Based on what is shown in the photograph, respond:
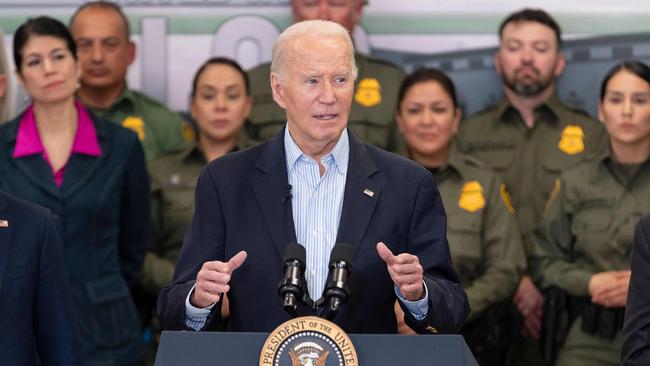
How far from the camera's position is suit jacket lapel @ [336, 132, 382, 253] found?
389 cm

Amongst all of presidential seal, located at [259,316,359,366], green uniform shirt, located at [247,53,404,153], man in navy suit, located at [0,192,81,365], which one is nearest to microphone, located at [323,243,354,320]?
presidential seal, located at [259,316,359,366]

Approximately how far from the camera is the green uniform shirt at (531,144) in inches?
272

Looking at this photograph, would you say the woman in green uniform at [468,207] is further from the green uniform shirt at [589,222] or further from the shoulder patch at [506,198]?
the green uniform shirt at [589,222]

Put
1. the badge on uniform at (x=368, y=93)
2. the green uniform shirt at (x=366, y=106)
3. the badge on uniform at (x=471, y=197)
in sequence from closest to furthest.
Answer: the badge on uniform at (x=471, y=197) < the green uniform shirt at (x=366, y=106) < the badge on uniform at (x=368, y=93)

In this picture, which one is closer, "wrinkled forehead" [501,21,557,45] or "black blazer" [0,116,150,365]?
"black blazer" [0,116,150,365]

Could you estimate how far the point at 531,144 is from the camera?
7.00 meters

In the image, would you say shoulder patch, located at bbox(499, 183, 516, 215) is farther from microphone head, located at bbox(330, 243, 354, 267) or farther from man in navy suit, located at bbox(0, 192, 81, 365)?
microphone head, located at bbox(330, 243, 354, 267)

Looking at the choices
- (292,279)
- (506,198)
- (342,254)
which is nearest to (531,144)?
(506,198)

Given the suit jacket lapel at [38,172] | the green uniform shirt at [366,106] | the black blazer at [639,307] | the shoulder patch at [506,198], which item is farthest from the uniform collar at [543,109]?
the black blazer at [639,307]

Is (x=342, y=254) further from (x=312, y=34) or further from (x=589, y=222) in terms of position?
(x=589, y=222)

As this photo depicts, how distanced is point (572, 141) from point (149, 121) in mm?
2125

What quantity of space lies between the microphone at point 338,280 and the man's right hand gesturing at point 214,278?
25cm

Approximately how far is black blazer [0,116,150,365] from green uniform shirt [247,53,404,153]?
1086mm

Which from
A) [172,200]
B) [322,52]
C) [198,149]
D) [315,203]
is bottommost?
[172,200]
